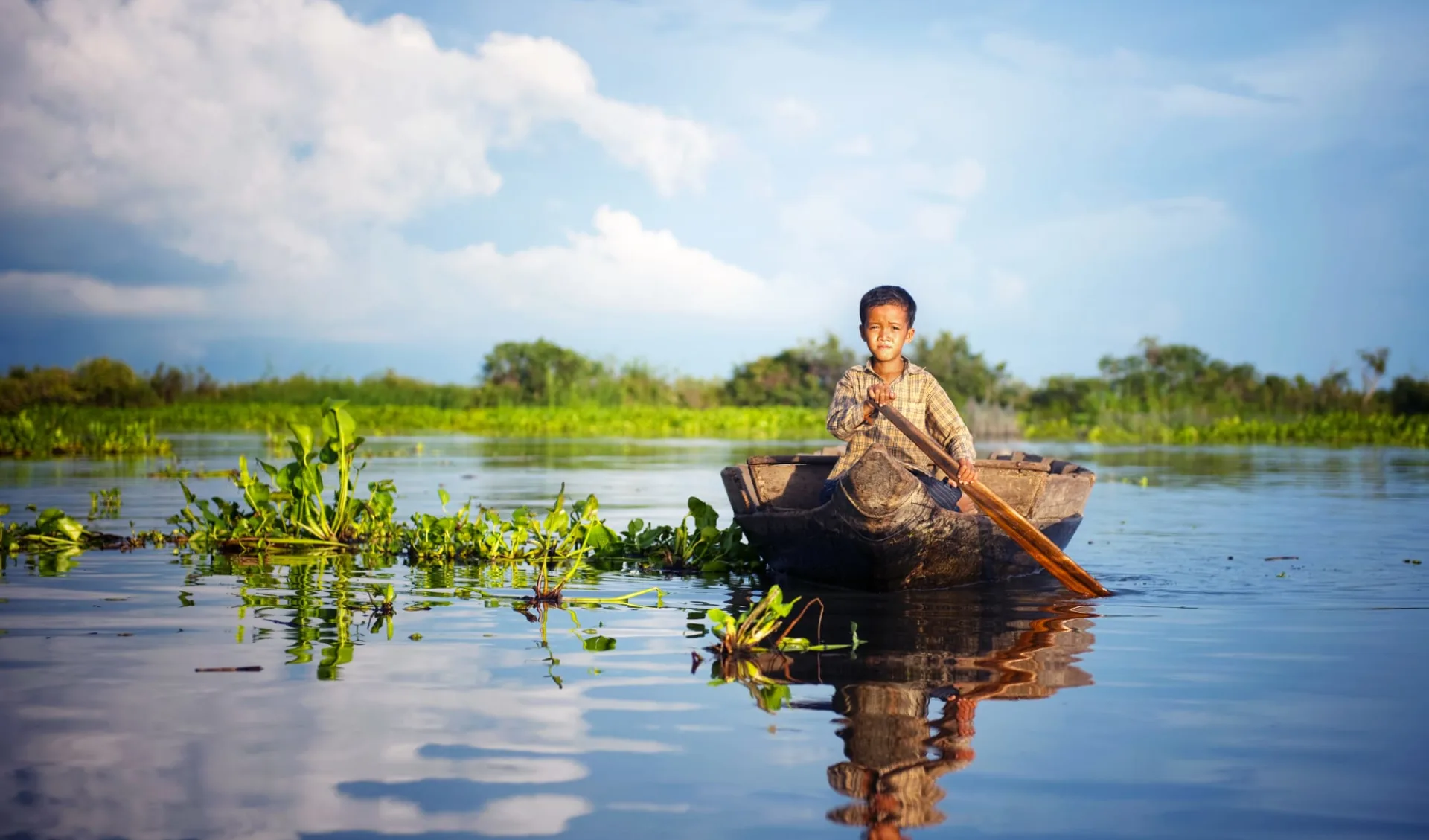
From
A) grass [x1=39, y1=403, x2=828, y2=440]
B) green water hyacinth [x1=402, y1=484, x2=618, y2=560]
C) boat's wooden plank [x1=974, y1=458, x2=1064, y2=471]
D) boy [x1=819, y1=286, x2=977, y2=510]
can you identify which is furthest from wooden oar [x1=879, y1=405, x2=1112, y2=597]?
grass [x1=39, y1=403, x2=828, y2=440]

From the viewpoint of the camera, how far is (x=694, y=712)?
3.70 metres

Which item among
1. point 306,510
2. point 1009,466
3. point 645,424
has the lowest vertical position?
point 306,510

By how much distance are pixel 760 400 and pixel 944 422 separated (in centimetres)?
3301

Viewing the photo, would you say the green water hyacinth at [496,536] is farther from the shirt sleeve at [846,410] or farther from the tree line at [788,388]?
the tree line at [788,388]

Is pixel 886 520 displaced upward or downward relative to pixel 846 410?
downward

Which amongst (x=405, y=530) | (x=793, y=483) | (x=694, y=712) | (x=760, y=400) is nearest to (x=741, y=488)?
(x=793, y=483)

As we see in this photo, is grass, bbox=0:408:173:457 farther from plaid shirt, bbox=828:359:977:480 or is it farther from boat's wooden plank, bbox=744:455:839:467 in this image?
plaid shirt, bbox=828:359:977:480

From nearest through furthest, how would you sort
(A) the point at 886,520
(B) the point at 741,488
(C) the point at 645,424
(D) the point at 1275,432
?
1. (A) the point at 886,520
2. (B) the point at 741,488
3. (D) the point at 1275,432
4. (C) the point at 645,424

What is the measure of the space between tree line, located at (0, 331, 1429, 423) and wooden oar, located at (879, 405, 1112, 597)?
21658 mm

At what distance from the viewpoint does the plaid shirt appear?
639 cm

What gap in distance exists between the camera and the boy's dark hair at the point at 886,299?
6.28m

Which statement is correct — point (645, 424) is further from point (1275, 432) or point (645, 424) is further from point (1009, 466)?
point (1009, 466)

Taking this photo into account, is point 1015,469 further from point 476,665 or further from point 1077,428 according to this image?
point 1077,428

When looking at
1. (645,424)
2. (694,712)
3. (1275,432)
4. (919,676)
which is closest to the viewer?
(694,712)
